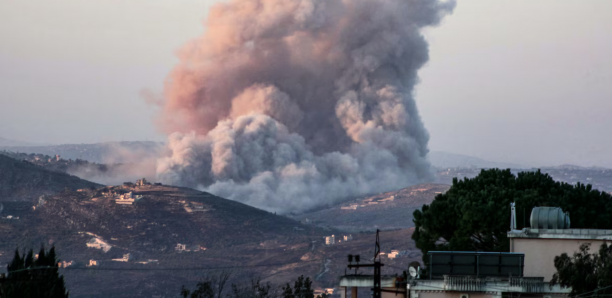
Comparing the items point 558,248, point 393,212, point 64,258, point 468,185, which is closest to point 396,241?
point 393,212

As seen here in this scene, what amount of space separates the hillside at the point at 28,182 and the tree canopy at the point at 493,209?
458 ft

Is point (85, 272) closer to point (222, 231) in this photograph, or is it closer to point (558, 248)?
point (222, 231)

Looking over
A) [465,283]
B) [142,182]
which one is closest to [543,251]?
[465,283]

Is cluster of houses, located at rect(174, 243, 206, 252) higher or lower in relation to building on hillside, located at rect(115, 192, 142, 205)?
lower

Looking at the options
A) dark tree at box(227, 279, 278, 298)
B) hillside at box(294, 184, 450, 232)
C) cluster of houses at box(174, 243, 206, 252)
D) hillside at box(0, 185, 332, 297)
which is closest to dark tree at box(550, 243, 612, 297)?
dark tree at box(227, 279, 278, 298)

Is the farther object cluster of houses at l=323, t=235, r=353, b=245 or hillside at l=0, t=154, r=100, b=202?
hillside at l=0, t=154, r=100, b=202

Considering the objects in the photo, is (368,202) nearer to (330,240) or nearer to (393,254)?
(330,240)

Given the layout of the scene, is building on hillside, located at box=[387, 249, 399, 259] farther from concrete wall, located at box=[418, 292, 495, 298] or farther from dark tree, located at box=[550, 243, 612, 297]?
dark tree, located at box=[550, 243, 612, 297]

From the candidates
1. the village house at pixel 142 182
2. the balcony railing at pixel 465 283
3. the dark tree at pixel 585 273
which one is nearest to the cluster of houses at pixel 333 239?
the village house at pixel 142 182

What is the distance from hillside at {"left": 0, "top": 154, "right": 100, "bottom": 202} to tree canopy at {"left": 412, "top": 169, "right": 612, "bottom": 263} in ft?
458

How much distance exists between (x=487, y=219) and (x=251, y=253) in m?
99.7

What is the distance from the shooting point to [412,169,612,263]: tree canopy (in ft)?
161

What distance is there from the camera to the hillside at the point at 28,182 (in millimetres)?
182875

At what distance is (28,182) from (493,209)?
152 metres
